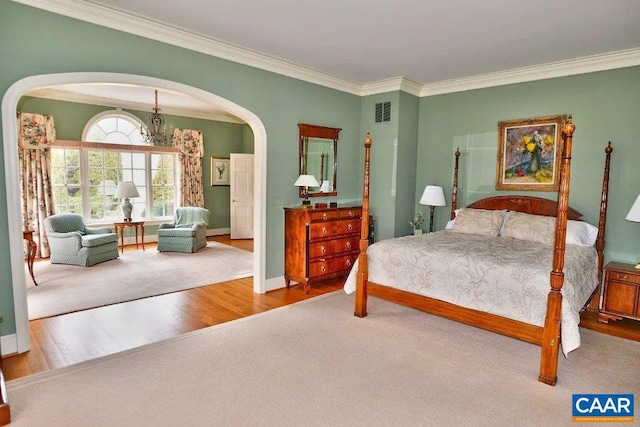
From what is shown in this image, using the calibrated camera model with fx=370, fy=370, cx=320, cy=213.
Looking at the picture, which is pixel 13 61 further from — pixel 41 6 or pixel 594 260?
pixel 594 260

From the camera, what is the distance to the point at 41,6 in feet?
10.2

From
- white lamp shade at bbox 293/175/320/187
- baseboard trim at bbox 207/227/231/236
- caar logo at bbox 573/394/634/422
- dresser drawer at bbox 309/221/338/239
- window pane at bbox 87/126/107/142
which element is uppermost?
window pane at bbox 87/126/107/142

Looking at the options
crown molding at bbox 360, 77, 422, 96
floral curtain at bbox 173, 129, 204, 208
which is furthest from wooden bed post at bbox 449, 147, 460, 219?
floral curtain at bbox 173, 129, 204, 208

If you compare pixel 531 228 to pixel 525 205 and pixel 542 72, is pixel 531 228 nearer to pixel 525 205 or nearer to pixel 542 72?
pixel 525 205

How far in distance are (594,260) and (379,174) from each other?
302cm

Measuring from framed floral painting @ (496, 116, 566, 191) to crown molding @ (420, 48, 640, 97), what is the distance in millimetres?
561

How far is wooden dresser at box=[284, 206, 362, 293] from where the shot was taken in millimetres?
4906

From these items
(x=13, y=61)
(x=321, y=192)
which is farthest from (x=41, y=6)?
(x=321, y=192)

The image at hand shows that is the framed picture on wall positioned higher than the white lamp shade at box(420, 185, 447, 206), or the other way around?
the framed picture on wall

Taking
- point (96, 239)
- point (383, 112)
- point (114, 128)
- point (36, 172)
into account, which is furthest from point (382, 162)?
point (36, 172)

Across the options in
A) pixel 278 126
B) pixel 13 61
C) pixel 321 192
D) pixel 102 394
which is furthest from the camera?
pixel 321 192

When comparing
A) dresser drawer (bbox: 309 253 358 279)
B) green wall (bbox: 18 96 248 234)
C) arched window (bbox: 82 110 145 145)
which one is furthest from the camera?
arched window (bbox: 82 110 145 145)

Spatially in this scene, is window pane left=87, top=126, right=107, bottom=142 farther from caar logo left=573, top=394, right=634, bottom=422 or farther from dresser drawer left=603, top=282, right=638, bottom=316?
dresser drawer left=603, top=282, right=638, bottom=316

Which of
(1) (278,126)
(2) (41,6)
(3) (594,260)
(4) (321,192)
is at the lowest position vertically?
(3) (594,260)
